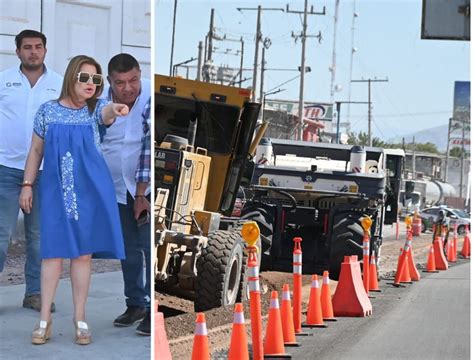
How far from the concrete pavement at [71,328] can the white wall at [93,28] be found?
3.66 feet

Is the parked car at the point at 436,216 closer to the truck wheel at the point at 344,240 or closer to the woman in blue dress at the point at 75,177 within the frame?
the truck wheel at the point at 344,240

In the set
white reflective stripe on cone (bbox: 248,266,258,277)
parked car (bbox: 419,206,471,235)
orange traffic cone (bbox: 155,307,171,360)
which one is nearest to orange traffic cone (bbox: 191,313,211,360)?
orange traffic cone (bbox: 155,307,171,360)

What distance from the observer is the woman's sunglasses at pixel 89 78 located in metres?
5.05

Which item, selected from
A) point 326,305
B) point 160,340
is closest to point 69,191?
point 160,340

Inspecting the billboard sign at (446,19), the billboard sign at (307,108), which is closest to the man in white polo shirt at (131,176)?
the billboard sign at (446,19)

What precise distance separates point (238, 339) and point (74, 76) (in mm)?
2812

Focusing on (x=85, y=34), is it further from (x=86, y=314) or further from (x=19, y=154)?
(x=86, y=314)

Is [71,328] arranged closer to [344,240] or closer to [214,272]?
[214,272]

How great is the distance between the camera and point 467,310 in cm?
1256

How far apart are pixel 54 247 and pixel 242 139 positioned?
6131mm

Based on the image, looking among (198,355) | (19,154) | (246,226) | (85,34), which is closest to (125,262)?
(19,154)

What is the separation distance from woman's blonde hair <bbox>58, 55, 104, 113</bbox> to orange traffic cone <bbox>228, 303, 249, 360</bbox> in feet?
8.13

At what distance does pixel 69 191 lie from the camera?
5051 millimetres

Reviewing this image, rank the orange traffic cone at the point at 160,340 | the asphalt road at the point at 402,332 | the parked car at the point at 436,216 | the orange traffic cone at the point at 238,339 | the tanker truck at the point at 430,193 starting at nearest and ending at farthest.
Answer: the orange traffic cone at the point at 160,340, the orange traffic cone at the point at 238,339, the asphalt road at the point at 402,332, the parked car at the point at 436,216, the tanker truck at the point at 430,193
